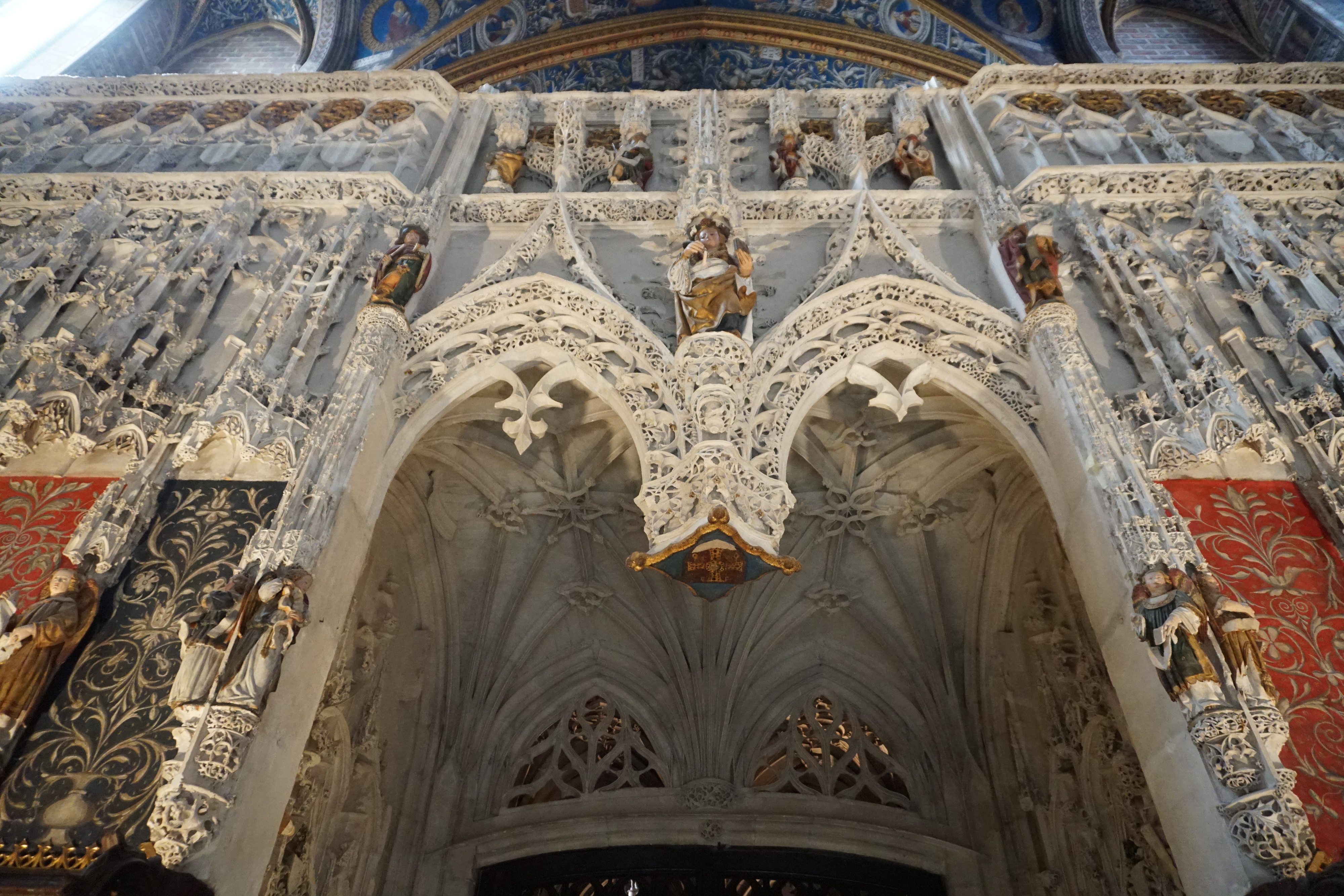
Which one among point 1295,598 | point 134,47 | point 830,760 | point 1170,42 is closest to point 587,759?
point 830,760

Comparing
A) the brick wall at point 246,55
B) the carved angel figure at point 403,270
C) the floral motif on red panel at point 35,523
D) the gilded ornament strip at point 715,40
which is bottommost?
the floral motif on red panel at point 35,523

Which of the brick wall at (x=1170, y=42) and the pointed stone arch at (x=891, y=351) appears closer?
the pointed stone arch at (x=891, y=351)

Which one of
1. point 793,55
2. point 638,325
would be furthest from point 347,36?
point 638,325

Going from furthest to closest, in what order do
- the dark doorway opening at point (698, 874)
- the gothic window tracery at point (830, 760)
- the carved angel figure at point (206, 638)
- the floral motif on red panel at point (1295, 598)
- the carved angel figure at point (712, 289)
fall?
the gothic window tracery at point (830, 760), the dark doorway opening at point (698, 874), the carved angel figure at point (712, 289), the floral motif on red panel at point (1295, 598), the carved angel figure at point (206, 638)

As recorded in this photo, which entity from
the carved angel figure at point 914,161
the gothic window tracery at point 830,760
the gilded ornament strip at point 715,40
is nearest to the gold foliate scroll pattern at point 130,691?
the gothic window tracery at point 830,760

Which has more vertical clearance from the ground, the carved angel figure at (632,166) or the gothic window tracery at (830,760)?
the carved angel figure at (632,166)

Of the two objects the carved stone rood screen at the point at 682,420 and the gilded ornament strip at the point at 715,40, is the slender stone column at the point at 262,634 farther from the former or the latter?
the gilded ornament strip at the point at 715,40

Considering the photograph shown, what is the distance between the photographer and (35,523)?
17.5ft

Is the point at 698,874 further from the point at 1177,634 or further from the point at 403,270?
the point at 403,270

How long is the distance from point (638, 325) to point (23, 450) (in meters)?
4.10

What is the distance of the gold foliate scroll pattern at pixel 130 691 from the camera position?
13.4 ft

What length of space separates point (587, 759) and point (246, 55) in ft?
39.9

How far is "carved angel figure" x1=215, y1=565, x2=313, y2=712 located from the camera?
409 centimetres

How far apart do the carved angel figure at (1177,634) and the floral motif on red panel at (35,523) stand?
5900 mm
